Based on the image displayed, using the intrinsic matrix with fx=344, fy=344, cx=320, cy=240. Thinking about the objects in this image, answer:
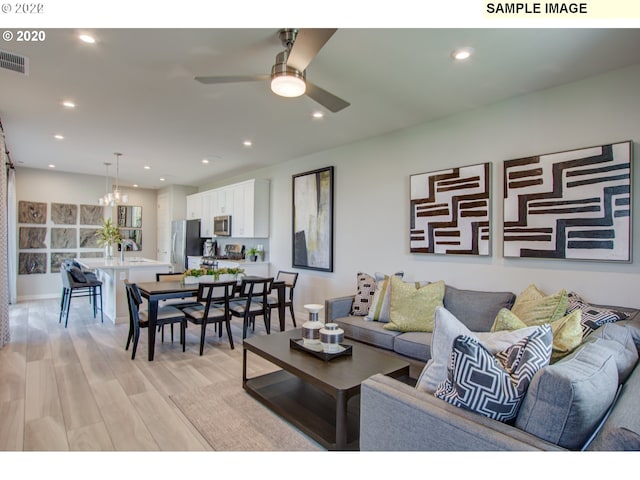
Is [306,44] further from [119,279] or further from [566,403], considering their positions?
[119,279]

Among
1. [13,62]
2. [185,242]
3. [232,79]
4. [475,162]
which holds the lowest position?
[185,242]

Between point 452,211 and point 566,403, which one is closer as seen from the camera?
point 566,403

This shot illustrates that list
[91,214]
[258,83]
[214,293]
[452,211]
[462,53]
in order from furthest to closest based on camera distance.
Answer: [91,214] → [214,293] → [452,211] → [258,83] → [462,53]

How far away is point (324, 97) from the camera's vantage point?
2506 mm

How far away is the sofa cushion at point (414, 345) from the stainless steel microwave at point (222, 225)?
473 centimetres

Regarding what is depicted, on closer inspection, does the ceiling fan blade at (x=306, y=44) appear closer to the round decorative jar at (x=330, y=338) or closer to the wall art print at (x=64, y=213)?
the round decorative jar at (x=330, y=338)

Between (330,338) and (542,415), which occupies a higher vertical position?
(542,415)

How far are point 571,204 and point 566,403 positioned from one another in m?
2.43

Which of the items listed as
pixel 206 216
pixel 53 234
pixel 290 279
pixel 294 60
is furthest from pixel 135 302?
pixel 53 234

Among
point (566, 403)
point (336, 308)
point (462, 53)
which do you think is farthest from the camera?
point (336, 308)

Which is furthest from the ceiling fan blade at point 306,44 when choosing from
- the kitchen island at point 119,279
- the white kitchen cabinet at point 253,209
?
the white kitchen cabinet at point 253,209

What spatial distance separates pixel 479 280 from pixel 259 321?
10.5ft
